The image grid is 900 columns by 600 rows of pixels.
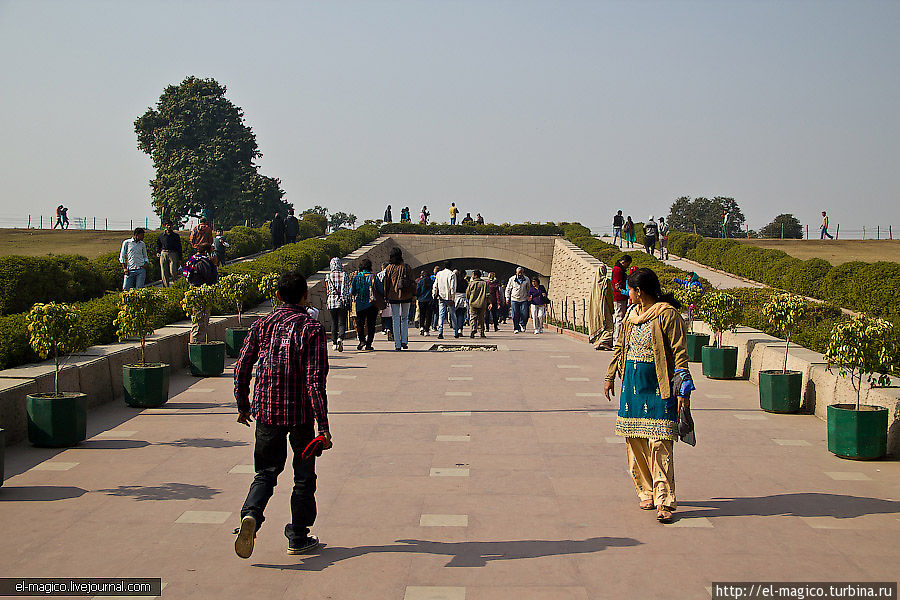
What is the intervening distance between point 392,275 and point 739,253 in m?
18.0

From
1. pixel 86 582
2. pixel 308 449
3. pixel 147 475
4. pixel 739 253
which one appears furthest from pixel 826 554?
pixel 739 253

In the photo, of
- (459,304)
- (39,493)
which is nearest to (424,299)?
(459,304)

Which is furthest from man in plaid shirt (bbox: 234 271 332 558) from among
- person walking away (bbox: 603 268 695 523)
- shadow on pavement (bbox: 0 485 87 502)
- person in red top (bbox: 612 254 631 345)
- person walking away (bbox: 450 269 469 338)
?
person walking away (bbox: 450 269 469 338)

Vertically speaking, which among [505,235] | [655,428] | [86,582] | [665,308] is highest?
[505,235]

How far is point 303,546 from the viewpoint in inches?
188

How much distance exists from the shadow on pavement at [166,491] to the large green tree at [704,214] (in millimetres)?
65926

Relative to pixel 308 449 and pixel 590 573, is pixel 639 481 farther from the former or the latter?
pixel 308 449

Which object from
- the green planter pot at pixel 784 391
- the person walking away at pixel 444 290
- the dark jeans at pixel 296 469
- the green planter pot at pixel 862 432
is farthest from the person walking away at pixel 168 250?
the green planter pot at pixel 862 432

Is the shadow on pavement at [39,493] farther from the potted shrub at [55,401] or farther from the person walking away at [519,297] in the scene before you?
the person walking away at [519,297]

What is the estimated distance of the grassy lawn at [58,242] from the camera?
95.4 ft

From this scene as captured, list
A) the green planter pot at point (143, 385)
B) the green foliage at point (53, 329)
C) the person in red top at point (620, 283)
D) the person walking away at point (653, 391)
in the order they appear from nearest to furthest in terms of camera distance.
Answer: the person walking away at point (653, 391), the green foliage at point (53, 329), the green planter pot at point (143, 385), the person in red top at point (620, 283)

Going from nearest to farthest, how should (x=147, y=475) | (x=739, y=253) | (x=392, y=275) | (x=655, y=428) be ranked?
1. (x=655, y=428)
2. (x=147, y=475)
3. (x=392, y=275)
4. (x=739, y=253)

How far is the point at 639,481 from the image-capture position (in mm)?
5695

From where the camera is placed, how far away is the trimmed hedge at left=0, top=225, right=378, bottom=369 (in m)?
8.57
